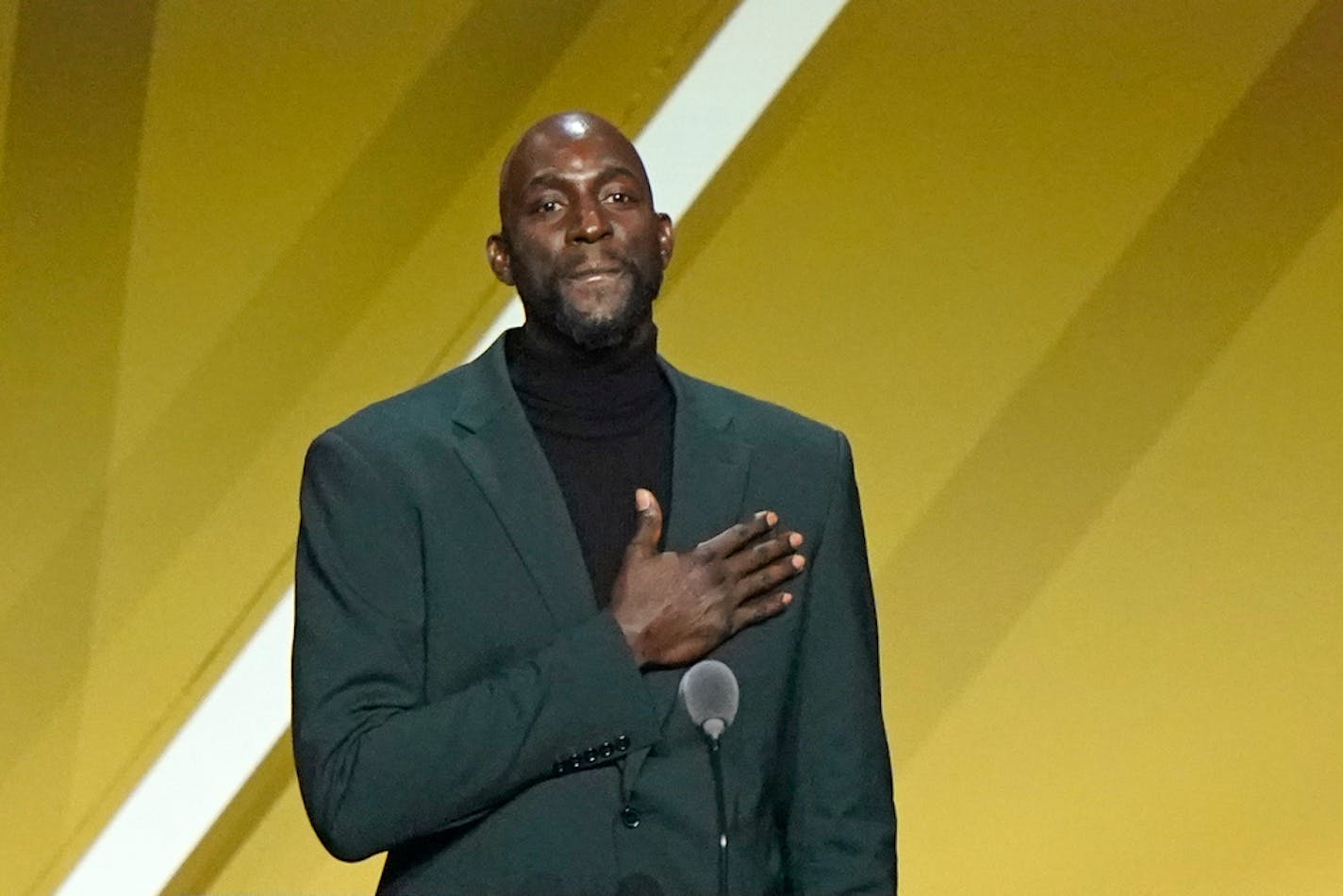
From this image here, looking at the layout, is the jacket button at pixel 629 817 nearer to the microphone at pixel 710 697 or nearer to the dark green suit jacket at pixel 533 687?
the dark green suit jacket at pixel 533 687

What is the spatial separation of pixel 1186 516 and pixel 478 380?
55.2 inches

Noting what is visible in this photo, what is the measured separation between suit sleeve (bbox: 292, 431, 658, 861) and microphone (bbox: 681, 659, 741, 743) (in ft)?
0.39

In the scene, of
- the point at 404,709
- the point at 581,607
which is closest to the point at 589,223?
the point at 581,607

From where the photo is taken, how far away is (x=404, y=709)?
1.71 metres

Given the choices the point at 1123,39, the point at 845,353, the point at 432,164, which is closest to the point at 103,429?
the point at 432,164

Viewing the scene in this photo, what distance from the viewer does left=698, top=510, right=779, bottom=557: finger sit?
174 cm

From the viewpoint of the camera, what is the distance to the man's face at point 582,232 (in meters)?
1.82

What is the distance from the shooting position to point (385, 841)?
1660mm

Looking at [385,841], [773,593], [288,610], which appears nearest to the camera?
[385,841]

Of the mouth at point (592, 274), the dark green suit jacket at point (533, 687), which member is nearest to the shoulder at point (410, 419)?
the dark green suit jacket at point (533, 687)

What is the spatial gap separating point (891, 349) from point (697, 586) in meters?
1.28

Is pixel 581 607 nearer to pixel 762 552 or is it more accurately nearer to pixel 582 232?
pixel 762 552

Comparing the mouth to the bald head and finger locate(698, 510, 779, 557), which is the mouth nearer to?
the bald head

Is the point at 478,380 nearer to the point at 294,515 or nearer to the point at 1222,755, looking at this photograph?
the point at 294,515
